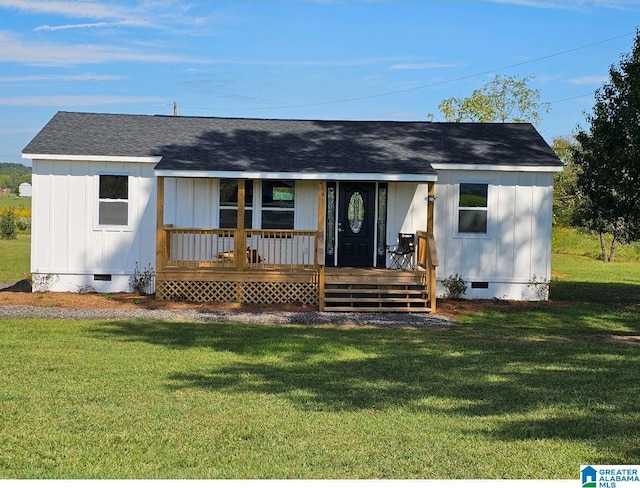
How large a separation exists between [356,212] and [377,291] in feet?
9.89

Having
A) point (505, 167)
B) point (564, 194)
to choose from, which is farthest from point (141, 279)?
point (564, 194)

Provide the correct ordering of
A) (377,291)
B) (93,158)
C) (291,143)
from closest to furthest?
(377,291) < (93,158) < (291,143)

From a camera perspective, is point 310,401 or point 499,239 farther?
point 499,239

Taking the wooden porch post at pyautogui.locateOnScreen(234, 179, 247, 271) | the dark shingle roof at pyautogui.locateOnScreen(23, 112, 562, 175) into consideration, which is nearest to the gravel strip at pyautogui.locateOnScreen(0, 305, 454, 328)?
the wooden porch post at pyautogui.locateOnScreen(234, 179, 247, 271)

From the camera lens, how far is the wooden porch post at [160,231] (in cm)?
1833

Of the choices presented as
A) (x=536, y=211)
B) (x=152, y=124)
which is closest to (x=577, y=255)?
(x=536, y=211)

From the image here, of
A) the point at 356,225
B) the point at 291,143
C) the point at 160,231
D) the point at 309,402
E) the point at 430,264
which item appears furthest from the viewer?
the point at 291,143

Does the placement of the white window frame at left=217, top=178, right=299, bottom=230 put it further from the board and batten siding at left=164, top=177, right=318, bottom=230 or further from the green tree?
the green tree

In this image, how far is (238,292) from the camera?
18.7m

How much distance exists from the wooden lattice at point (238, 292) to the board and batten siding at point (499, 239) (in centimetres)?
359

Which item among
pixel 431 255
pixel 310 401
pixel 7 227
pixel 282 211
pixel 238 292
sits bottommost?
pixel 310 401

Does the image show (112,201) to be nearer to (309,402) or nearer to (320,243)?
(320,243)

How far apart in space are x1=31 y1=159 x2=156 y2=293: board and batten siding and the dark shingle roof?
554 millimetres

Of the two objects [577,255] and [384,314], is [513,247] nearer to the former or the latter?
[384,314]
